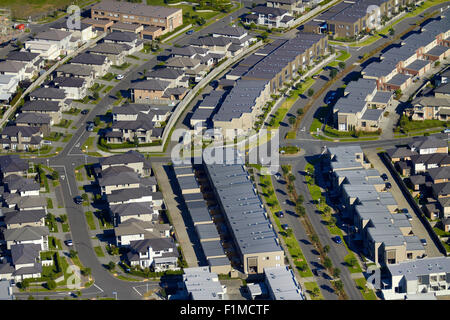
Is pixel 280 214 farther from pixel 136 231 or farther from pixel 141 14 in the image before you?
pixel 141 14

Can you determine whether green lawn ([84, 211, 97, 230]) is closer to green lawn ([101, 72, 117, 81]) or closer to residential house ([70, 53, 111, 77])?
green lawn ([101, 72, 117, 81])

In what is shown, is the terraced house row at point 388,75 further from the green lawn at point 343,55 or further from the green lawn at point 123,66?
the green lawn at point 123,66

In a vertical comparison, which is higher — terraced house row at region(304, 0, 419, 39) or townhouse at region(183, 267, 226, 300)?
terraced house row at region(304, 0, 419, 39)

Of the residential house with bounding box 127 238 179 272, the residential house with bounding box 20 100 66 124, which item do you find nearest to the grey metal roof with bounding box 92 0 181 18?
the residential house with bounding box 20 100 66 124

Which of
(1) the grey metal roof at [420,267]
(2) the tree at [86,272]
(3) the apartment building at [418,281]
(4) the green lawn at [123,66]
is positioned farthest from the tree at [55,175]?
(3) the apartment building at [418,281]

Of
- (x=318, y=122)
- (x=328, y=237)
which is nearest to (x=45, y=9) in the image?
(x=318, y=122)

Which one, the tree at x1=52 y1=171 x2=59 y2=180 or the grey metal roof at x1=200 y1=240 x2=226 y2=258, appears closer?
the grey metal roof at x1=200 y1=240 x2=226 y2=258
